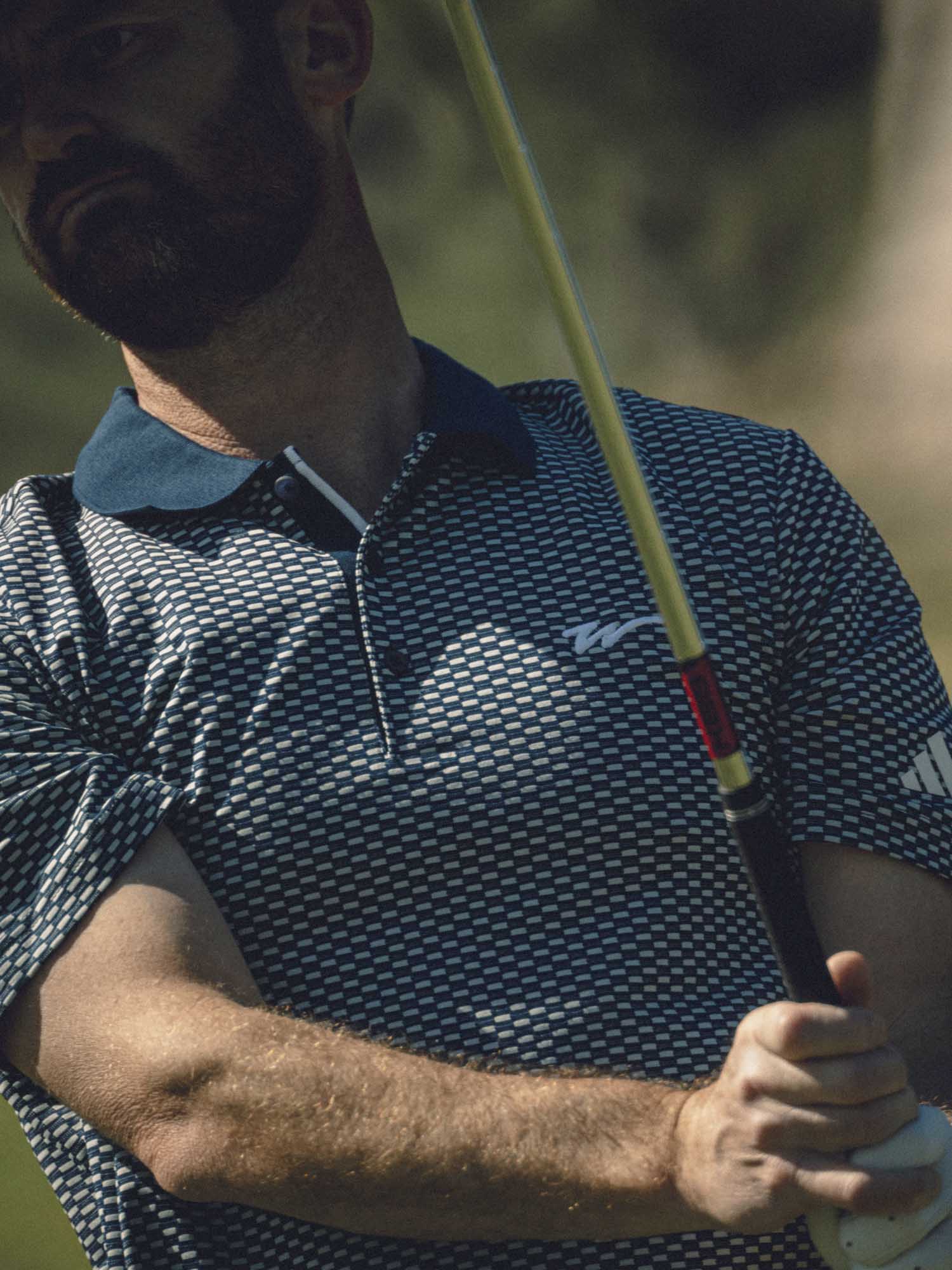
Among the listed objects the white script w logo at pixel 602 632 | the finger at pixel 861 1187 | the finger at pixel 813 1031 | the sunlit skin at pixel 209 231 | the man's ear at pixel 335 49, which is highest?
the man's ear at pixel 335 49

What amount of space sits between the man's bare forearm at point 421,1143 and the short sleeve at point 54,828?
0.10 meters

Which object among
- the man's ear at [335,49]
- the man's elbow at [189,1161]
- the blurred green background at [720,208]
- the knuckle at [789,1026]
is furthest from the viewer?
the blurred green background at [720,208]

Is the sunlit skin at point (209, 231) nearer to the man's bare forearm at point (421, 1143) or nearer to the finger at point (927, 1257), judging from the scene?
the man's bare forearm at point (421, 1143)

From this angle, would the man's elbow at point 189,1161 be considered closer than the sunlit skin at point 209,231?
Yes

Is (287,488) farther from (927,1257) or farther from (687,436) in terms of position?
(927,1257)

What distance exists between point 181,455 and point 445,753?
10.3 inches

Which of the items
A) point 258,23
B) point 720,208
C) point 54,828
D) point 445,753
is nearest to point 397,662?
point 445,753

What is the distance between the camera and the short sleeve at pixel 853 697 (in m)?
0.86

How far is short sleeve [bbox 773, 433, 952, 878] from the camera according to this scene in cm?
86

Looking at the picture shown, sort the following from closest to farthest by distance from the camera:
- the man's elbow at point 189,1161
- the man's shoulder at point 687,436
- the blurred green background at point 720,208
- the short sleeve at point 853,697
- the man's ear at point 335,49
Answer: the man's elbow at point 189,1161
the short sleeve at point 853,697
the man's shoulder at point 687,436
the man's ear at point 335,49
the blurred green background at point 720,208

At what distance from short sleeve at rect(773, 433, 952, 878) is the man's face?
0.35 meters

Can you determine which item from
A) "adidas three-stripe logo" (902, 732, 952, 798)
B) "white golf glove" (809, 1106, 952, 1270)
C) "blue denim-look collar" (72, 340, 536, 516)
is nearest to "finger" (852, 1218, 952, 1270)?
"white golf glove" (809, 1106, 952, 1270)

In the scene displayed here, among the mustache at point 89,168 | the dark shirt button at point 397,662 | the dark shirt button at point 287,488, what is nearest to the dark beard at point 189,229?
the mustache at point 89,168

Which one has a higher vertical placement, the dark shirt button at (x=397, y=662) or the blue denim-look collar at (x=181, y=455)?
the blue denim-look collar at (x=181, y=455)
